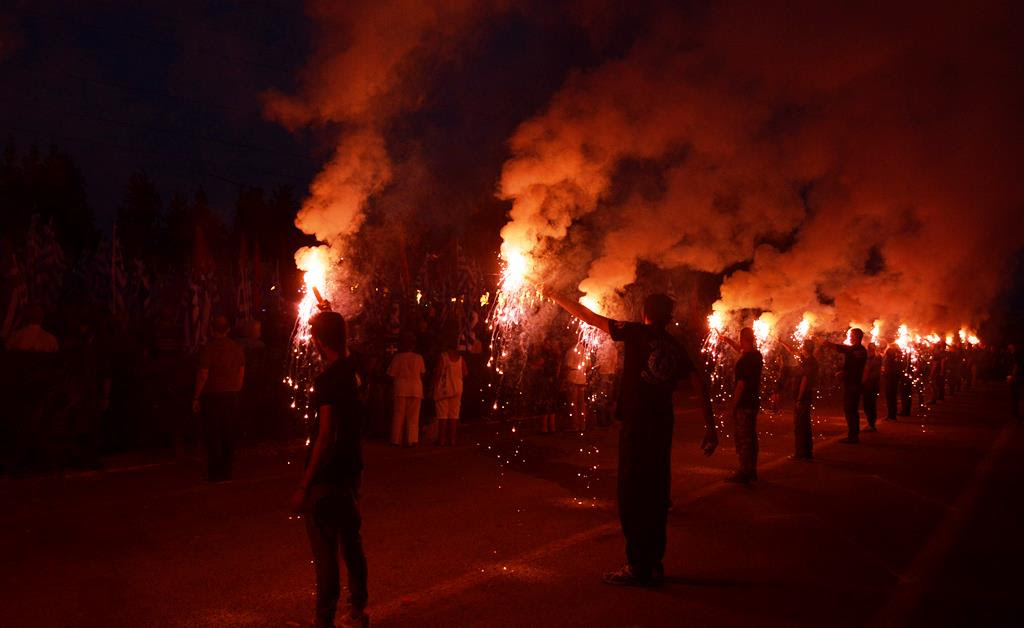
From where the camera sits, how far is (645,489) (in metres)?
6.26

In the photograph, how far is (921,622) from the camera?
561cm

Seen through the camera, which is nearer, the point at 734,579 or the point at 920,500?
the point at 734,579

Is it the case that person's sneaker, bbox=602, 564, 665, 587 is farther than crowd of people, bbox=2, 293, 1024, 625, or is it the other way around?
person's sneaker, bbox=602, 564, 665, 587

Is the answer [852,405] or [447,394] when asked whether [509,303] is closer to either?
[447,394]

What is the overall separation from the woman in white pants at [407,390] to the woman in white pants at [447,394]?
38cm

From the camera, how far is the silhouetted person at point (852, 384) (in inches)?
625

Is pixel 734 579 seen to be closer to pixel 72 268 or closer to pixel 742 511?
pixel 742 511

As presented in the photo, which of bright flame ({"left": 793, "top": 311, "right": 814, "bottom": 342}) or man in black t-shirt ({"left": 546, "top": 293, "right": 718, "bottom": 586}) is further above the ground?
bright flame ({"left": 793, "top": 311, "right": 814, "bottom": 342})

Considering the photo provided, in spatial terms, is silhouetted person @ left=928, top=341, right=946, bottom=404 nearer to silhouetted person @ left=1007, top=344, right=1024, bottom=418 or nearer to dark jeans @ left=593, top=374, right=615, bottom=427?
silhouetted person @ left=1007, top=344, right=1024, bottom=418

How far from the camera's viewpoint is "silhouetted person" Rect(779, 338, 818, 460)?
13156mm

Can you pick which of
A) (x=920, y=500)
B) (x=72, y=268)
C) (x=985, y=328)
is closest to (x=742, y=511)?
(x=920, y=500)

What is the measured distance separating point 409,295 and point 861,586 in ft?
51.2

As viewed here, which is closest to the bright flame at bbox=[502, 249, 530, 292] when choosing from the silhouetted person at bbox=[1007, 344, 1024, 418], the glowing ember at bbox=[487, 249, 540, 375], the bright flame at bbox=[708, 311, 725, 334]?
the glowing ember at bbox=[487, 249, 540, 375]

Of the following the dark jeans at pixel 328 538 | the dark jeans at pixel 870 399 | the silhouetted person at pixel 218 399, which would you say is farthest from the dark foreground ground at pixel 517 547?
the dark jeans at pixel 870 399
